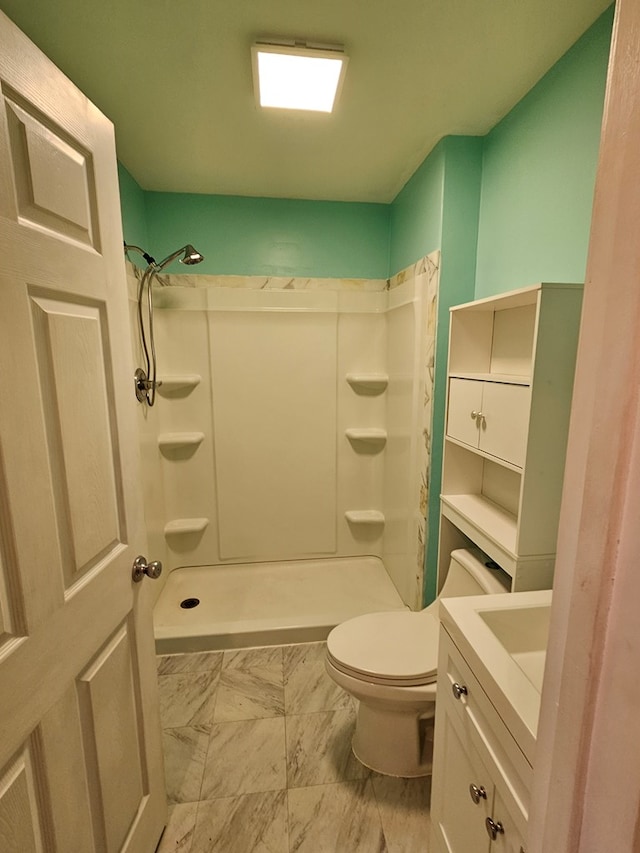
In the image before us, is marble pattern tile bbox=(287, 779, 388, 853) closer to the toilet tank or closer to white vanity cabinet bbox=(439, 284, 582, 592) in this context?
the toilet tank

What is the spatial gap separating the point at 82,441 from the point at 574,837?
0.95 meters

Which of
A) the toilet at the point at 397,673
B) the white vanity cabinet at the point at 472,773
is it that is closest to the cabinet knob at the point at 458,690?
the white vanity cabinet at the point at 472,773

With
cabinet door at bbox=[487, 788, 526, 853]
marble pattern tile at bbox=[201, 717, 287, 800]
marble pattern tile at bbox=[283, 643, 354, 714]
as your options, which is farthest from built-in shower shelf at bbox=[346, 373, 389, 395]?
cabinet door at bbox=[487, 788, 526, 853]

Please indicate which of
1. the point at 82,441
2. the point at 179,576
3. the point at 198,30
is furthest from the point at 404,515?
the point at 198,30

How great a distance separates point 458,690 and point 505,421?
758 millimetres

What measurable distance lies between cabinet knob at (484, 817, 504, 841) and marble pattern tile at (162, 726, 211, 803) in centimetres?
104

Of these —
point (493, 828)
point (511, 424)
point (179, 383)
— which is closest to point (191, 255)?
point (179, 383)

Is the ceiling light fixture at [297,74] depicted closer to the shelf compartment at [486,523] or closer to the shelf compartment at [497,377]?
the shelf compartment at [497,377]

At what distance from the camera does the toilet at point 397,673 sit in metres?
1.28

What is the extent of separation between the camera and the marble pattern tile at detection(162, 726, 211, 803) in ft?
4.44

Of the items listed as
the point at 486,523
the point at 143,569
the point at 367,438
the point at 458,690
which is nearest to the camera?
the point at 458,690

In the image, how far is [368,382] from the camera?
2.59m

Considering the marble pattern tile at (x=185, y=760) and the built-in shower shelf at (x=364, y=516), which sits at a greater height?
the built-in shower shelf at (x=364, y=516)

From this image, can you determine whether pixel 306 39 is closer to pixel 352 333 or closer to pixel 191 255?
pixel 191 255
